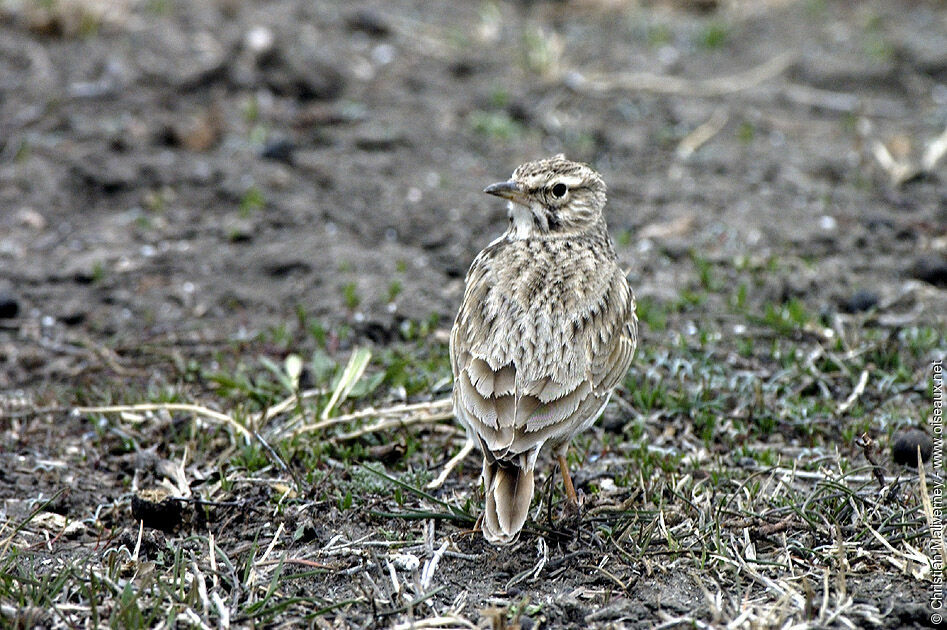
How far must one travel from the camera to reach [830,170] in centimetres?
822

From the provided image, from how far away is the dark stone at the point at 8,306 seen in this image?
6.49 meters

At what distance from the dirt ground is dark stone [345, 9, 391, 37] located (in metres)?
0.03

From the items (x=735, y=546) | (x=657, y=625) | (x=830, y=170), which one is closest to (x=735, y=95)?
(x=830, y=170)

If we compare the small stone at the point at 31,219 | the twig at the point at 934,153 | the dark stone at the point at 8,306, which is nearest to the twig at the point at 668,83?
the twig at the point at 934,153

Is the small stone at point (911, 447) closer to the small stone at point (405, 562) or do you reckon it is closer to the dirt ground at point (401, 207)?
the dirt ground at point (401, 207)

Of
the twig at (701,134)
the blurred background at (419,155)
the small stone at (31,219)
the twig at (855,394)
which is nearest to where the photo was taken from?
the twig at (855,394)

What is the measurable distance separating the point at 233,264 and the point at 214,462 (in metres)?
2.28

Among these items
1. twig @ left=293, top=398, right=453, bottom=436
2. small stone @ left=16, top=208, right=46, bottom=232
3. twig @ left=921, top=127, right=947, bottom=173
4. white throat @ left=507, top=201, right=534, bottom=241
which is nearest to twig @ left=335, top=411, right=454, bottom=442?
twig @ left=293, top=398, right=453, bottom=436

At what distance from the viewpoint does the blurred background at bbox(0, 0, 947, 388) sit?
21.9 ft

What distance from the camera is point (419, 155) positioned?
27.4 feet

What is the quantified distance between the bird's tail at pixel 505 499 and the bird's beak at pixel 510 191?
5.09 feet

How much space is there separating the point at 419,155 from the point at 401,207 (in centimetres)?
83

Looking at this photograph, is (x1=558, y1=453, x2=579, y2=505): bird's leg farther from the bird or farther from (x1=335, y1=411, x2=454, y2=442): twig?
(x1=335, y1=411, x2=454, y2=442): twig

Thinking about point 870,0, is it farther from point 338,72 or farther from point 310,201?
point 310,201
